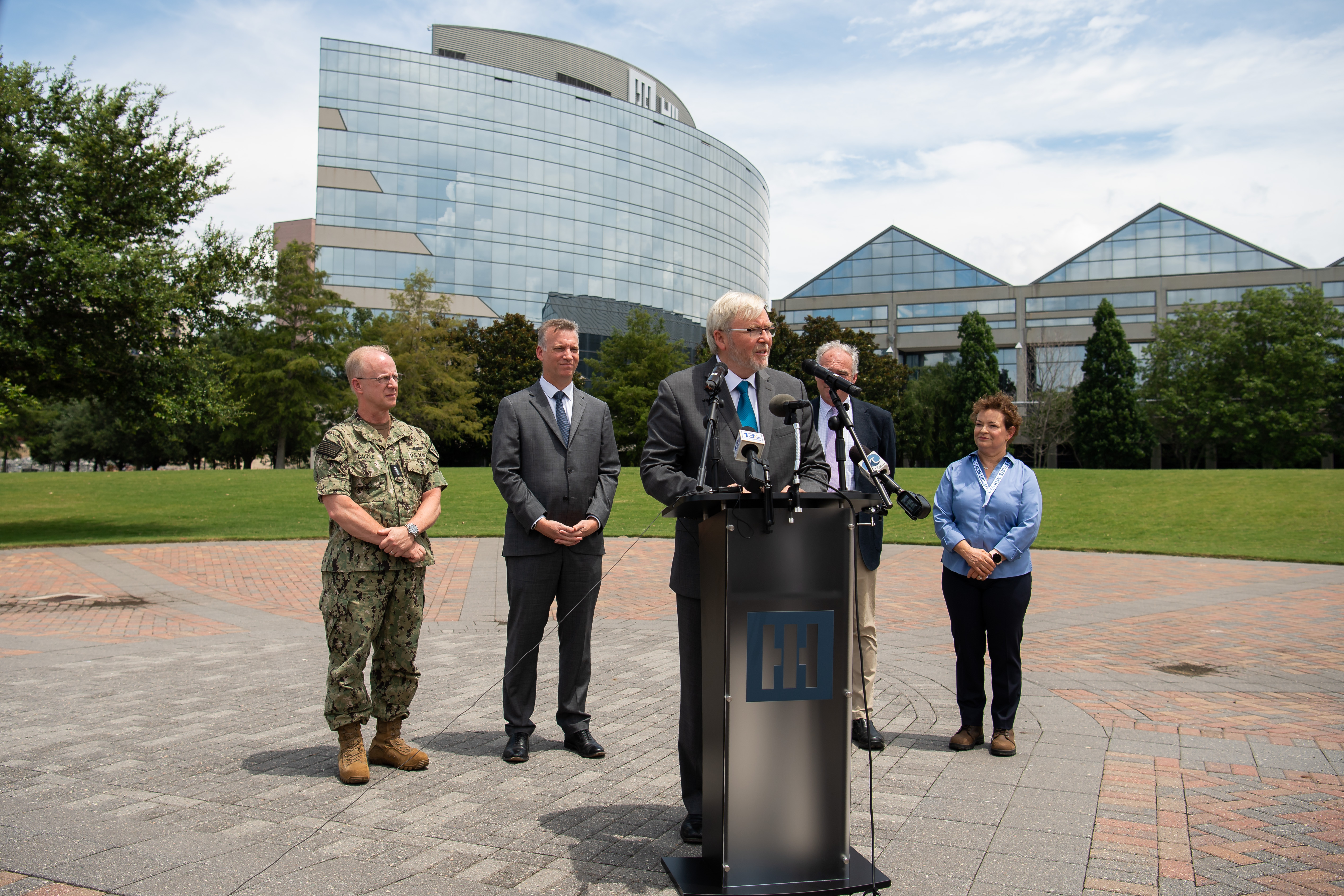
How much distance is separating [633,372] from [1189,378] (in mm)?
30908

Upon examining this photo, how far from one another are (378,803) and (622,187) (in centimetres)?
6988

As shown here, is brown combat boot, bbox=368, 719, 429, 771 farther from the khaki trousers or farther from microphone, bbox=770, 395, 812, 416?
microphone, bbox=770, 395, 812, 416

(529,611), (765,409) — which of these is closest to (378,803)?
(529,611)

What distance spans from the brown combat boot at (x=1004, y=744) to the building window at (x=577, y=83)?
238 ft

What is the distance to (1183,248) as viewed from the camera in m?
54.6

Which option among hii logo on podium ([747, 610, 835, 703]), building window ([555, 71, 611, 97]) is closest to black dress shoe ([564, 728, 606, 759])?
→ hii logo on podium ([747, 610, 835, 703])

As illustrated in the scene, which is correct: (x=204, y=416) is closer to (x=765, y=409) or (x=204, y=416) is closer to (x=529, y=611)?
(x=529, y=611)

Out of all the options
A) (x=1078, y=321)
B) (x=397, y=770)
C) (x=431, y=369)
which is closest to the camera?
(x=397, y=770)

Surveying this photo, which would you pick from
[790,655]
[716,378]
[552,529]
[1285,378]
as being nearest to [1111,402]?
[1285,378]

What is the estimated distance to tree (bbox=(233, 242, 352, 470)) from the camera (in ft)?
158

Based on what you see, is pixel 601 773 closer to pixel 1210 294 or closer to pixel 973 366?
pixel 973 366

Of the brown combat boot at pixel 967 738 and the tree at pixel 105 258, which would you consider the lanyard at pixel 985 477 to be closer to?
the brown combat boot at pixel 967 738

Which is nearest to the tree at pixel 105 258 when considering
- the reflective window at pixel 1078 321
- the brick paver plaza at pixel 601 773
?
the brick paver plaza at pixel 601 773

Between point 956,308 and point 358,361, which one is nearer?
point 358,361
